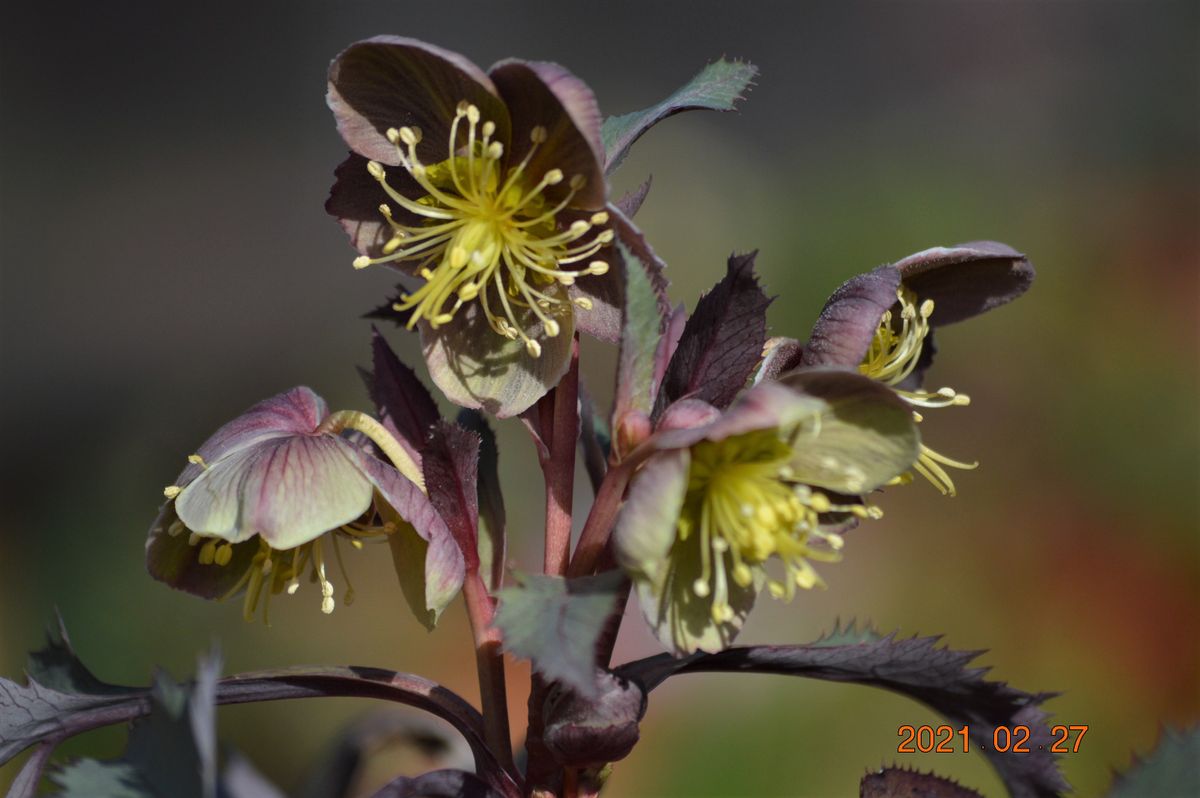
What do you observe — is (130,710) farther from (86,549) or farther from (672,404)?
(86,549)

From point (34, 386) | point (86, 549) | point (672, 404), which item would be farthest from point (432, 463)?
point (34, 386)

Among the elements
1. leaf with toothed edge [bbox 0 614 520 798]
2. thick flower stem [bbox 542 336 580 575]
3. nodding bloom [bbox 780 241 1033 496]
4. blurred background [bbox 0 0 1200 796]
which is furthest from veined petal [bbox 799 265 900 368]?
blurred background [bbox 0 0 1200 796]

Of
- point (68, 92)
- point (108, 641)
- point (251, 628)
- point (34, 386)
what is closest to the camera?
point (108, 641)

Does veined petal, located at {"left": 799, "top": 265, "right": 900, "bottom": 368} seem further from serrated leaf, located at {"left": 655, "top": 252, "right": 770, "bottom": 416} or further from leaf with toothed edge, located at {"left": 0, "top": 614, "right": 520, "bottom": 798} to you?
leaf with toothed edge, located at {"left": 0, "top": 614, "right": 520, "bottom": 798}

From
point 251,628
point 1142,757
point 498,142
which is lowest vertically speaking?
point 251,628

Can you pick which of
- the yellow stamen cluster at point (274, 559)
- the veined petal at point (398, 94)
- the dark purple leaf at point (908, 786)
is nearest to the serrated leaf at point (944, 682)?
the dark purple leaf at point (908, 786)
